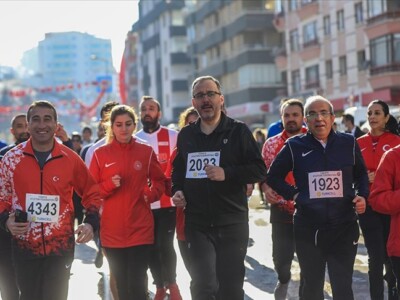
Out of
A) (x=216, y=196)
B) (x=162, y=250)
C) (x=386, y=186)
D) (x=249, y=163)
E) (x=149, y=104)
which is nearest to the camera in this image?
(x=386, y=186)

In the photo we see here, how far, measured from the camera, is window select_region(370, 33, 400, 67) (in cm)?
3828

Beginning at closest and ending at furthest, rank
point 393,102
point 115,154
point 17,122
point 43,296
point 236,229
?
point 43,296 → point 236,229 → point 115,154 → point 17,122 → point 393,102

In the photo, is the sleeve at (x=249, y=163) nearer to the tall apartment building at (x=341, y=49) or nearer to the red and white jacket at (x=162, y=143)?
the red and white jacket at (x=162, y=143)

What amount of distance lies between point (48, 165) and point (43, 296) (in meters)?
0.95

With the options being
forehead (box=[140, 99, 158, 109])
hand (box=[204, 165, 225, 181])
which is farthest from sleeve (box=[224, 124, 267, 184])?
forehead (box=[140, 99, 158, 109])

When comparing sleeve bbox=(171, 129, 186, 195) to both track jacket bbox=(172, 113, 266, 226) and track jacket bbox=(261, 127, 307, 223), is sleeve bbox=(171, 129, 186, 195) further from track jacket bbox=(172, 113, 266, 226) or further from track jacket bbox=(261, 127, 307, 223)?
track jacket bbox=(261, 127, 307, 223)

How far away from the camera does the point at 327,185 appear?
257 inches

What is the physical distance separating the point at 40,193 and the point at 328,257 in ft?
7.38

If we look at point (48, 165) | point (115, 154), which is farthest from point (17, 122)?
point (48, 165)

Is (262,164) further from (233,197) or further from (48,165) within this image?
(48,165)

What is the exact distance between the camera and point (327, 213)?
6.53 meters

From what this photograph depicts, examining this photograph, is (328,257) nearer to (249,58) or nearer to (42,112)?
(42,112)

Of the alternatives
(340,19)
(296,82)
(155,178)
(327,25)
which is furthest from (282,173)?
(296,82)

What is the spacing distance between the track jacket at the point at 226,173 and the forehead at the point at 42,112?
3.76 feet
